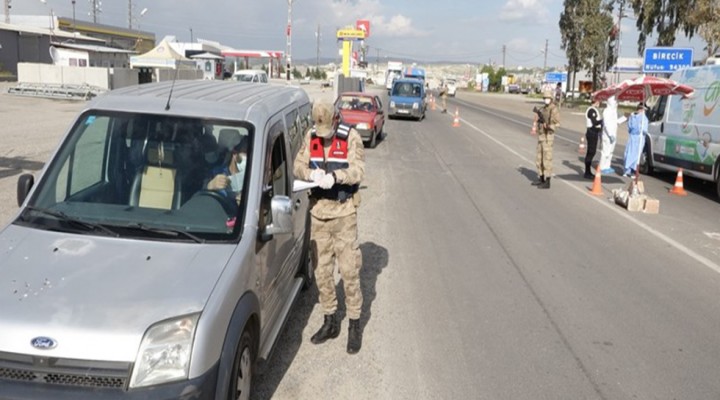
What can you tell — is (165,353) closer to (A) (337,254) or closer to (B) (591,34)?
(A) (337,254)

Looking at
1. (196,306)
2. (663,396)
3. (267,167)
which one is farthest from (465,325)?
(196,306)

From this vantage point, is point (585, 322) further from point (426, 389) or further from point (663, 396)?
point (426, 389)

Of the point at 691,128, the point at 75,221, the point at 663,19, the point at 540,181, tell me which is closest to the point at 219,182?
the point at 75,221

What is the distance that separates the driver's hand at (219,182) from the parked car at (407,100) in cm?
2719

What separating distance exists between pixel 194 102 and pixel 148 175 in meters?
0.58

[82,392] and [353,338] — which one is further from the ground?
[82,392]

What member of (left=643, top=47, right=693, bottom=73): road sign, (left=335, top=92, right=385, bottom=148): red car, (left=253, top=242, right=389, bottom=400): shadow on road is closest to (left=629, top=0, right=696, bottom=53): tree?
(left=643, top=47, right=693, bottom=73): road sign

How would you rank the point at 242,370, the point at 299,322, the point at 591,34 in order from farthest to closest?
the point at 591,34
the point at 299,322
the point at 242,370

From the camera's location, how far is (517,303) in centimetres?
604

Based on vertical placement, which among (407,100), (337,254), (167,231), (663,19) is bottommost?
(337,254)

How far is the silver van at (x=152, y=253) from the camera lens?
2732 mm

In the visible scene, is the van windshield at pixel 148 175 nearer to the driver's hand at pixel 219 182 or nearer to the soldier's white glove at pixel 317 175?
the driver's hand at pixel 219 182

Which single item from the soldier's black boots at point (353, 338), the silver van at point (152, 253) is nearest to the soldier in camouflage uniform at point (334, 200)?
the soldier's black boots at point (353, 338)

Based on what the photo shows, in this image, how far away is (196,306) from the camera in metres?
2.94
